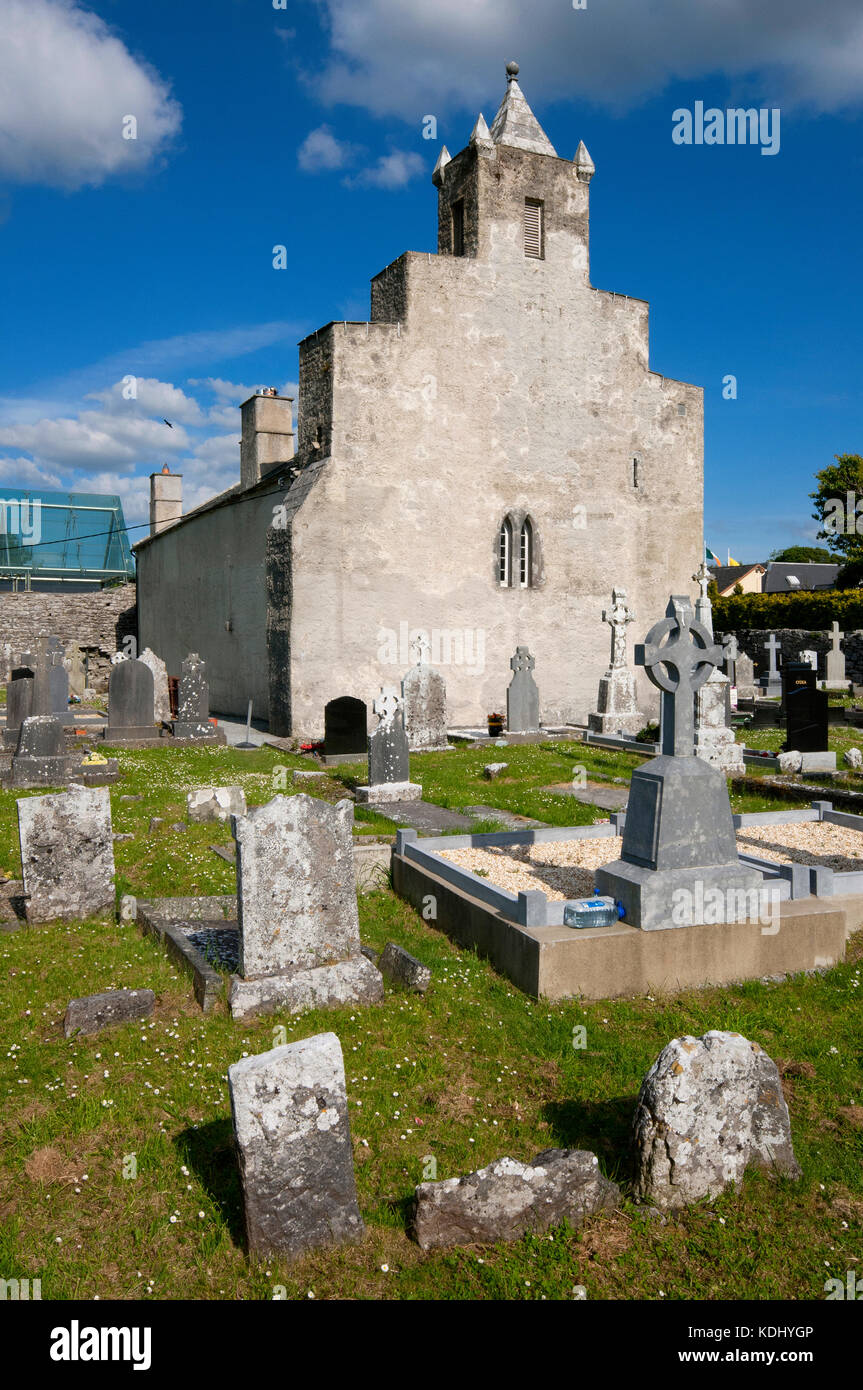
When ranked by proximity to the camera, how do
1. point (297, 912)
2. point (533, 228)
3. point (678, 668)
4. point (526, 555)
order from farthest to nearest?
point (526, 555) < point (533, 228) < point (678, 668) < point (297, 912)

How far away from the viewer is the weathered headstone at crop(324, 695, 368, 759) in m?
15.0

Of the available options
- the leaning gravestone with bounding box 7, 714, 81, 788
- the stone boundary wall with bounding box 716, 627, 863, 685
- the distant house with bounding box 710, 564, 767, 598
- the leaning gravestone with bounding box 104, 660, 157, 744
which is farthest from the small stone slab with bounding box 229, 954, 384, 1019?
the distant house with bounding box 710, 564, 767, 598

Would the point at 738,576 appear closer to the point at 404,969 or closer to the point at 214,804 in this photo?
the point at 214,804

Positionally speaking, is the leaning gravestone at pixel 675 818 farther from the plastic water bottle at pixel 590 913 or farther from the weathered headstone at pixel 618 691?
the weathered headstone at pixel 618 691

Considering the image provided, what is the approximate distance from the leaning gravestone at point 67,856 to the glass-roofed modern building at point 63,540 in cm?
3593

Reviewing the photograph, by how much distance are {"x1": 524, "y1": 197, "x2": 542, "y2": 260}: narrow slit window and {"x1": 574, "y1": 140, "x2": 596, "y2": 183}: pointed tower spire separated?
1.33 meters

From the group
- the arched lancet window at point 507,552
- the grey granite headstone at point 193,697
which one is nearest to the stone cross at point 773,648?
the arched lancet window at point 507,552

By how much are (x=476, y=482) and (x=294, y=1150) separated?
694 inches

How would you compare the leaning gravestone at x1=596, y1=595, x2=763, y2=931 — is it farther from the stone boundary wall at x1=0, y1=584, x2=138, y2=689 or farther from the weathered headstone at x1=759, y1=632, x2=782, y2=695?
the stone boundary wall at x1=0, y1=584, x2=138, y2=689

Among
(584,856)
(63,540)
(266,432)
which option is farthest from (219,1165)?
(63,540)

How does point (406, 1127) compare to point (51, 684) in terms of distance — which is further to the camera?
point (51, 684)

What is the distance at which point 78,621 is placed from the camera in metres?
31.5

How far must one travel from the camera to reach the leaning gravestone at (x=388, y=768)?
1182cm
